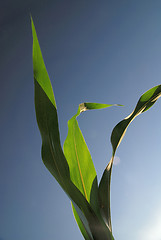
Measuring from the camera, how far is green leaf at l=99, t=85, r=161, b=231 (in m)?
0.30

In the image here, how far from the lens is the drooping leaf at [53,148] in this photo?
28 centimetres

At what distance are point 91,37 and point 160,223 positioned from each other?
2.87 metres

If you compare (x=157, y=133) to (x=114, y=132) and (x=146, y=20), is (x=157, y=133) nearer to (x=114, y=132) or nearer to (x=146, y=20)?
(x=146, y=20)

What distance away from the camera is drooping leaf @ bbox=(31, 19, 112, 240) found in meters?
0.28

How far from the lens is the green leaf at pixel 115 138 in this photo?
0.99 feet

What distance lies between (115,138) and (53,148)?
88 mm

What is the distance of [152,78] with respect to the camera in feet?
11.1

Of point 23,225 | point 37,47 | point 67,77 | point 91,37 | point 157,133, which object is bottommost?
point 23,225

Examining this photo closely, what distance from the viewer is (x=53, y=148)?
29cm

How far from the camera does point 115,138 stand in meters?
0.33

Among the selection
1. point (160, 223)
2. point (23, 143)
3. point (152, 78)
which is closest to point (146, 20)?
point (152, 78)

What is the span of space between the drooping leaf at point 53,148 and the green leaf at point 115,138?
20 millimetres

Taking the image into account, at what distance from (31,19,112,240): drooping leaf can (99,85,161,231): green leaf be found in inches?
0.8

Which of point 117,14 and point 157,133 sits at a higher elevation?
point 117,14
